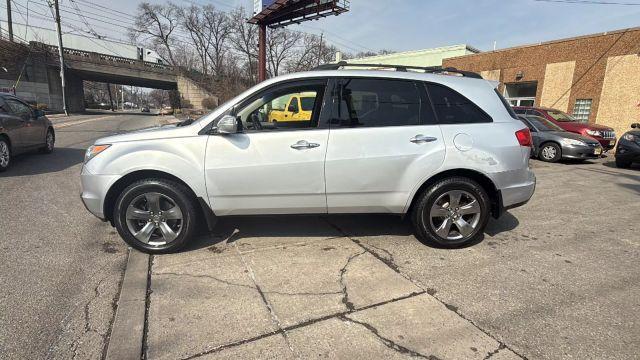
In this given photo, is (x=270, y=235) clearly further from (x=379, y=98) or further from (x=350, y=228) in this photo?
(x=379, y=98)

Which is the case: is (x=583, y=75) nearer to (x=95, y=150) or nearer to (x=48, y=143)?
(x=95, y=150)

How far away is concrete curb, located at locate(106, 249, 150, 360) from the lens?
2.40 m

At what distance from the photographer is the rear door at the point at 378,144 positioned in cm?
369

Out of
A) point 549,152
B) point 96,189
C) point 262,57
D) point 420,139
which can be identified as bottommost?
point 549,152

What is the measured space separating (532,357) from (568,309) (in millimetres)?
815

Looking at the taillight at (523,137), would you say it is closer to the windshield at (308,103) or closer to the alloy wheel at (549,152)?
the windshield at (308,103)

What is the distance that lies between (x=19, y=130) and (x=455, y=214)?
29.8 feet

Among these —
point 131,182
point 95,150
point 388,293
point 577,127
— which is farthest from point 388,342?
point 577,127

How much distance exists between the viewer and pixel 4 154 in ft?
24.6

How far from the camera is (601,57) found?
54.7 ft

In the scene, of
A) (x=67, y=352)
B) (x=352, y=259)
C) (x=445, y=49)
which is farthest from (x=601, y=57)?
(x=67, y=352)

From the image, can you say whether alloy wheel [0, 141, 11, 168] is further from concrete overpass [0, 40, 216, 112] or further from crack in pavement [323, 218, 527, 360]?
concrete overpass [0, 40, 216, 112]

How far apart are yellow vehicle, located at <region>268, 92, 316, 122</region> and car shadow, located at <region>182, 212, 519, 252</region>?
107 centimetres

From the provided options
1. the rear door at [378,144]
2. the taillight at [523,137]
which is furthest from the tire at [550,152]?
the rear door at [378,144]
